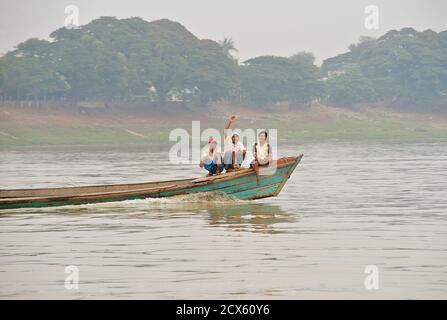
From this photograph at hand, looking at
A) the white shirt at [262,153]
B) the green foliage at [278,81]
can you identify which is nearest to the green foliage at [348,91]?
the green foliage at [278,81]

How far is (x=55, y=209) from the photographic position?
27.0 meters

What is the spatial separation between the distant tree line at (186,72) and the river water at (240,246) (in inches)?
2853

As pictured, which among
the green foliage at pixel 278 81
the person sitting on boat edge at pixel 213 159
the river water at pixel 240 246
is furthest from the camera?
the green foliage at pixel 278 81

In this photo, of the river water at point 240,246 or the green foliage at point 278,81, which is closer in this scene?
the river water at point 240,246

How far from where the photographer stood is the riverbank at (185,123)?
8762cm

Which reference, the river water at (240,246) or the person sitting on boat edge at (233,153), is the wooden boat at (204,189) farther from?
the person sitting on boat edge at (233,153)

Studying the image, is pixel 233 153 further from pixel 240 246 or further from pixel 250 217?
pixel 240 246

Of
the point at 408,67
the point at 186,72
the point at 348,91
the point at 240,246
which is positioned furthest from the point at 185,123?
the point at 240,246

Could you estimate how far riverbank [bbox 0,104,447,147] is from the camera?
287 ft

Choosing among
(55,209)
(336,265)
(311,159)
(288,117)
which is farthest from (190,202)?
(288,117)

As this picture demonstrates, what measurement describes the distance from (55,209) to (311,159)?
2848cm

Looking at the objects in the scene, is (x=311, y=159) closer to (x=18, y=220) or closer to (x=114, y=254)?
(x=18, y=220)

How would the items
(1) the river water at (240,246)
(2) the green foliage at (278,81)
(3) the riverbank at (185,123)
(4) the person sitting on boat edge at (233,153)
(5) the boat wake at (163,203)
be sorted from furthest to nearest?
1. (2) the green foliage at (278,81)
2. (3) the riverbank at (185,123)
3. (4) the person sitting on boat edge at (233,153)
4. (5) the boat wake at (163,203)
5. (1) the river water at (240,246)
